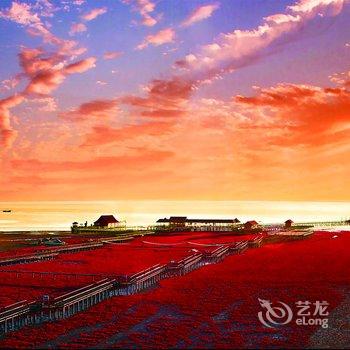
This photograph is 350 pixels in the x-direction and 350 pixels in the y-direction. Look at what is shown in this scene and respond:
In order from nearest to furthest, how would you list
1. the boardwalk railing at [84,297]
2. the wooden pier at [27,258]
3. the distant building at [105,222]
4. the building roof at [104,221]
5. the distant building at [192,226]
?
the boardwalk railing at [84,297]
the wooden pier at [27,258]
the distant building at [192,226]
the distant building at [105,222]
the building roof at [104,221]

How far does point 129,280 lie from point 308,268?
65.2ft

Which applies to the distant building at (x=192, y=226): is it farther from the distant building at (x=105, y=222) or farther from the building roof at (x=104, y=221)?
the building roof at (x=104, y=221)

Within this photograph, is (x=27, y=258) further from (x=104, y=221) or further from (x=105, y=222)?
(x=104, y=221)

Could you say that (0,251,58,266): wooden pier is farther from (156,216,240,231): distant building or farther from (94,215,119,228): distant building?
(94,215,119,228): distant building

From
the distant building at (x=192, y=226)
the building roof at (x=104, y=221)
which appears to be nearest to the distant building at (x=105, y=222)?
the building roof at (x=104, y=221)

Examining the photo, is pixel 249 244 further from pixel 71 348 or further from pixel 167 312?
pixel 71 348

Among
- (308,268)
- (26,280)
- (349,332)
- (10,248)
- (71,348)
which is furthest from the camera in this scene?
(10,248)

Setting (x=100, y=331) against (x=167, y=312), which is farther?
(x=167, y=312)

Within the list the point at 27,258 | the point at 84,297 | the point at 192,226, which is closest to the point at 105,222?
the point at 192,226

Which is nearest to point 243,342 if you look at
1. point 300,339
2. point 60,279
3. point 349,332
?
point 300,339

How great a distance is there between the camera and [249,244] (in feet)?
223

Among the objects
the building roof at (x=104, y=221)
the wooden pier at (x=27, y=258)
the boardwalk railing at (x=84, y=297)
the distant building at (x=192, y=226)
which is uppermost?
the building roof at (x=104, y=221)

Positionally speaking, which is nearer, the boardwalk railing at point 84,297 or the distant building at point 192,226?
the boardwalk railing at point 84,297

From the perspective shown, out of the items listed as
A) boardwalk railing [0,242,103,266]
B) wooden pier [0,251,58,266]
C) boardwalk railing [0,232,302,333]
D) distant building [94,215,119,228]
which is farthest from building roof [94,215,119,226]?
boardwalk railing [0,232,302,333]
